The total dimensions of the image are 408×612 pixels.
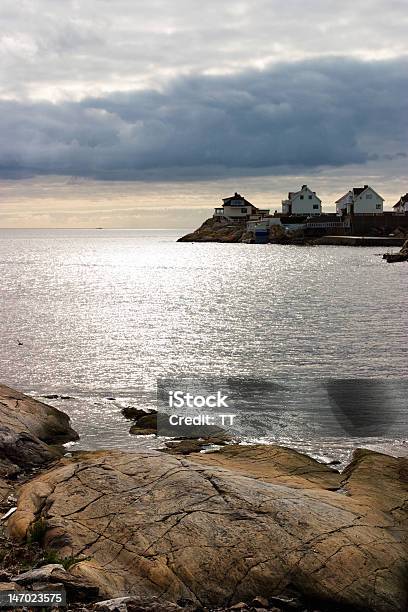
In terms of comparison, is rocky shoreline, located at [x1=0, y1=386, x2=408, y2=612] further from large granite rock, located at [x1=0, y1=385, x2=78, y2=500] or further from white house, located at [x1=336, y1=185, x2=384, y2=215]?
white house, located at [x1=336, y1=185, x2=384, y2=215]

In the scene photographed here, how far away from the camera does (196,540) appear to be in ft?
44.5

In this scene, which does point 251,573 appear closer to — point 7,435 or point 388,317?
point 7,435

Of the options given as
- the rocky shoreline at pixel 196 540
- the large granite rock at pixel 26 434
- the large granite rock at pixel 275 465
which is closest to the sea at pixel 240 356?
the large granite rock at pixel 26 434

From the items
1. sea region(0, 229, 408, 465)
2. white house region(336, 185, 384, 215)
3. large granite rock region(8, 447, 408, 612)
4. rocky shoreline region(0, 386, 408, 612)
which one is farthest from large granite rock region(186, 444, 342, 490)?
white house region(336, 185, 384, 215)

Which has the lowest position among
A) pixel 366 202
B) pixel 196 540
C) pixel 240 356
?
pixel 240 356

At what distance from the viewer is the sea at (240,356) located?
28031 millimetres

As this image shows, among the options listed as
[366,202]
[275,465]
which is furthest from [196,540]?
[366,202]

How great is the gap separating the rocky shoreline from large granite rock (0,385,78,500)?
3080 mm

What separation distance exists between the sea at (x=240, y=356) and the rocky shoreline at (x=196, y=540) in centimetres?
886

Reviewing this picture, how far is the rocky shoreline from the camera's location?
12.4m

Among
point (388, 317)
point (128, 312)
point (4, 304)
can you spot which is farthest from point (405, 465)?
point (4, 304)

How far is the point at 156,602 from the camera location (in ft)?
35.8

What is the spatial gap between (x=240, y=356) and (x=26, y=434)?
24076mm

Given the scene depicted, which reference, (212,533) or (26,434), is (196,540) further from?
(26,434)
